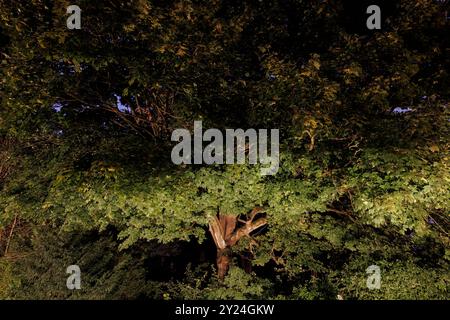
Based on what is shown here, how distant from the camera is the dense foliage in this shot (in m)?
5.77

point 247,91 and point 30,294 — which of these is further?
point 30,294

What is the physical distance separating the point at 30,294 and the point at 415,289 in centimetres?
1093

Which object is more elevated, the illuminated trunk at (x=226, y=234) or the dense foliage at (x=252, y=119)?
the dense foliage at (x=252, y=119)

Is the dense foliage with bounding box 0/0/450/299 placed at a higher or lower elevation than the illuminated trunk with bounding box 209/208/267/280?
higher

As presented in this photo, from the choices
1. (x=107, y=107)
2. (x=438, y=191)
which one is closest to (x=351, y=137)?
(x=438, y=191)

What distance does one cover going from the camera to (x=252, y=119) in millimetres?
6590

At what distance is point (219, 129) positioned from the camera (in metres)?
6.70

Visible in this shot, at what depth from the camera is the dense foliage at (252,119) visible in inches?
227

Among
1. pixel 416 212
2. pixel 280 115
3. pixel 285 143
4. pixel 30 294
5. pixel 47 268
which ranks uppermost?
pixel 280 115

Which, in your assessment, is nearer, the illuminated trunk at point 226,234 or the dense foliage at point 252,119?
the dense foliage at point 252,119

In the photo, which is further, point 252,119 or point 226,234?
point 226,234

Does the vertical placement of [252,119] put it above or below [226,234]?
above

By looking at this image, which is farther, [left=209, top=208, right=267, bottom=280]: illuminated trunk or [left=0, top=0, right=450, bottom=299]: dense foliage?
[left=209, top=208, right=267, bottom=280]: illuminated trunk
